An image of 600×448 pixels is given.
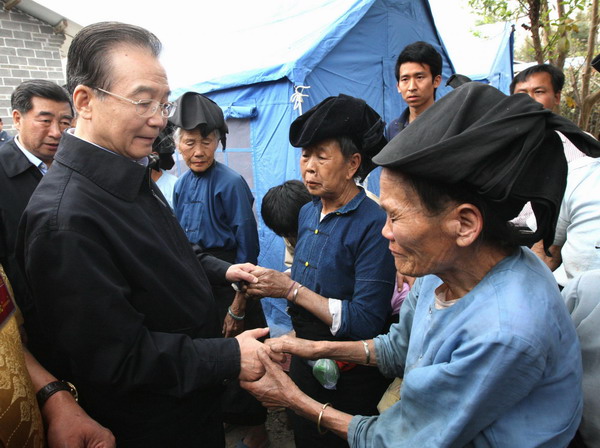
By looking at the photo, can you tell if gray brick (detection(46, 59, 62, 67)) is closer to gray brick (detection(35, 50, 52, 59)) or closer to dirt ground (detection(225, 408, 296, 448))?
gray brick (detection(35, 50, 52, 59))

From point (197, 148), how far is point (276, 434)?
2.66 m

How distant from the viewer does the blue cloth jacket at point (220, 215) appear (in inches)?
140

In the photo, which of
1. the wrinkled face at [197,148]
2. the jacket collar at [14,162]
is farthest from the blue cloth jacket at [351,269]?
the jacket collar at [14,162]

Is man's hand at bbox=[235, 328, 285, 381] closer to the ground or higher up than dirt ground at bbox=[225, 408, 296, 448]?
higher up

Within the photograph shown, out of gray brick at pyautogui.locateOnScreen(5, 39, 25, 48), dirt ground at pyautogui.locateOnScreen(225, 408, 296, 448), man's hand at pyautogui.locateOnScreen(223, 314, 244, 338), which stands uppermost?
gray brick at pyautogui.locateOnScreen(5, 39, 25, 48)

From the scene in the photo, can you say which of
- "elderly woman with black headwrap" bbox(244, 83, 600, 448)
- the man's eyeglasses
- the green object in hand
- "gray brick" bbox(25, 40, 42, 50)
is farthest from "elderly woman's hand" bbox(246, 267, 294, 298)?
"gray brick" bbox(25, 40, 42, 50)

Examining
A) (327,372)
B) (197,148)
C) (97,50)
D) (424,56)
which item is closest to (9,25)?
(197,148)

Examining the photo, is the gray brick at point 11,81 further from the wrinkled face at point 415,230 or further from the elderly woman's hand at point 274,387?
the wrinkled face at point 415,230

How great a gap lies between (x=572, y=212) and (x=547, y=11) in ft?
17.9

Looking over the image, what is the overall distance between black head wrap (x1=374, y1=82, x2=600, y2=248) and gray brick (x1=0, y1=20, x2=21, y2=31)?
9686mm

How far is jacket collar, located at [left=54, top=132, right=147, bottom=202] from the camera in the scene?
135cm

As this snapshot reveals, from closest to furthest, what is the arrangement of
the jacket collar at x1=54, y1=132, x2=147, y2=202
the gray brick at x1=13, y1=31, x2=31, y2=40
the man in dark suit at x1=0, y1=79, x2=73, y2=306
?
1. the jacket collar at x1=54, y1=132, x2=147, y2=202
2. the man in dark suit at x1=0, y1=79, x2=73, y2=306
3. the gray brick at x1=13, y1=31, x2=31, y2=40

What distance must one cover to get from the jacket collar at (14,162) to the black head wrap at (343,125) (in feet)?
6.59

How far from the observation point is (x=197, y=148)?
11.7 ft
